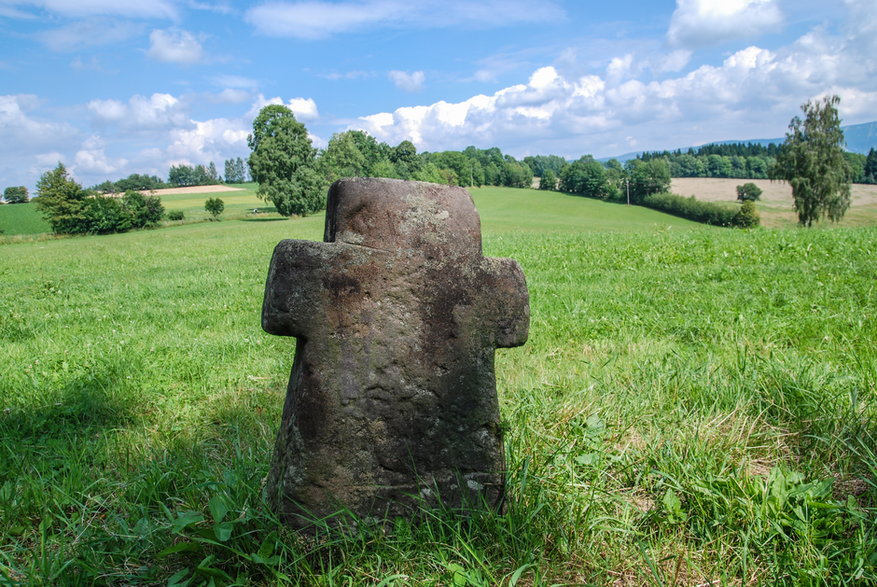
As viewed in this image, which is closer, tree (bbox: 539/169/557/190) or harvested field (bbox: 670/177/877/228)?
harvested field (bbox: 670/177/877/228)

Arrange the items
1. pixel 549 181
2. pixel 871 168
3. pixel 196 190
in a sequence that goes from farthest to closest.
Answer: pixel 196 190 → pixel 549 181 → pixel 871 168

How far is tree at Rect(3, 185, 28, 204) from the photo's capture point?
8512 centimetres

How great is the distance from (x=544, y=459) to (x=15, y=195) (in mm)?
107918

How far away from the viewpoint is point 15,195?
8588 cm

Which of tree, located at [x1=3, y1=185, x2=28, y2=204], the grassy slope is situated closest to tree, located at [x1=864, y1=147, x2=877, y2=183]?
the grassy slope

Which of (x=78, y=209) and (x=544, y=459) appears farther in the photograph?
(x=78, y=209)

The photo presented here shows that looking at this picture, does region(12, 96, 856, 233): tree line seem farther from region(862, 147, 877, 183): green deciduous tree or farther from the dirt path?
region(862, 147, 877, 183): green deciduous tree

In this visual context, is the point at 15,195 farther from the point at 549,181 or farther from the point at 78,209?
the point at 549,181

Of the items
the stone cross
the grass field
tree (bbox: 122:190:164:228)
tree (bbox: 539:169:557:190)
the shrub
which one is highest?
tree (bbox: 539:169:557:190)

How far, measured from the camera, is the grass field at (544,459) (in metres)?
2.40

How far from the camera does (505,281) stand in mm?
2748

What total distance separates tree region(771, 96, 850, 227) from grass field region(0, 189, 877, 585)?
55211mm

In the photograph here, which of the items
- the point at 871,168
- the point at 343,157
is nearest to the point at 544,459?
the point at 343,157

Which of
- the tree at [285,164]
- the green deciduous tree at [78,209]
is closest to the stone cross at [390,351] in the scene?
the tree at [285,164]
